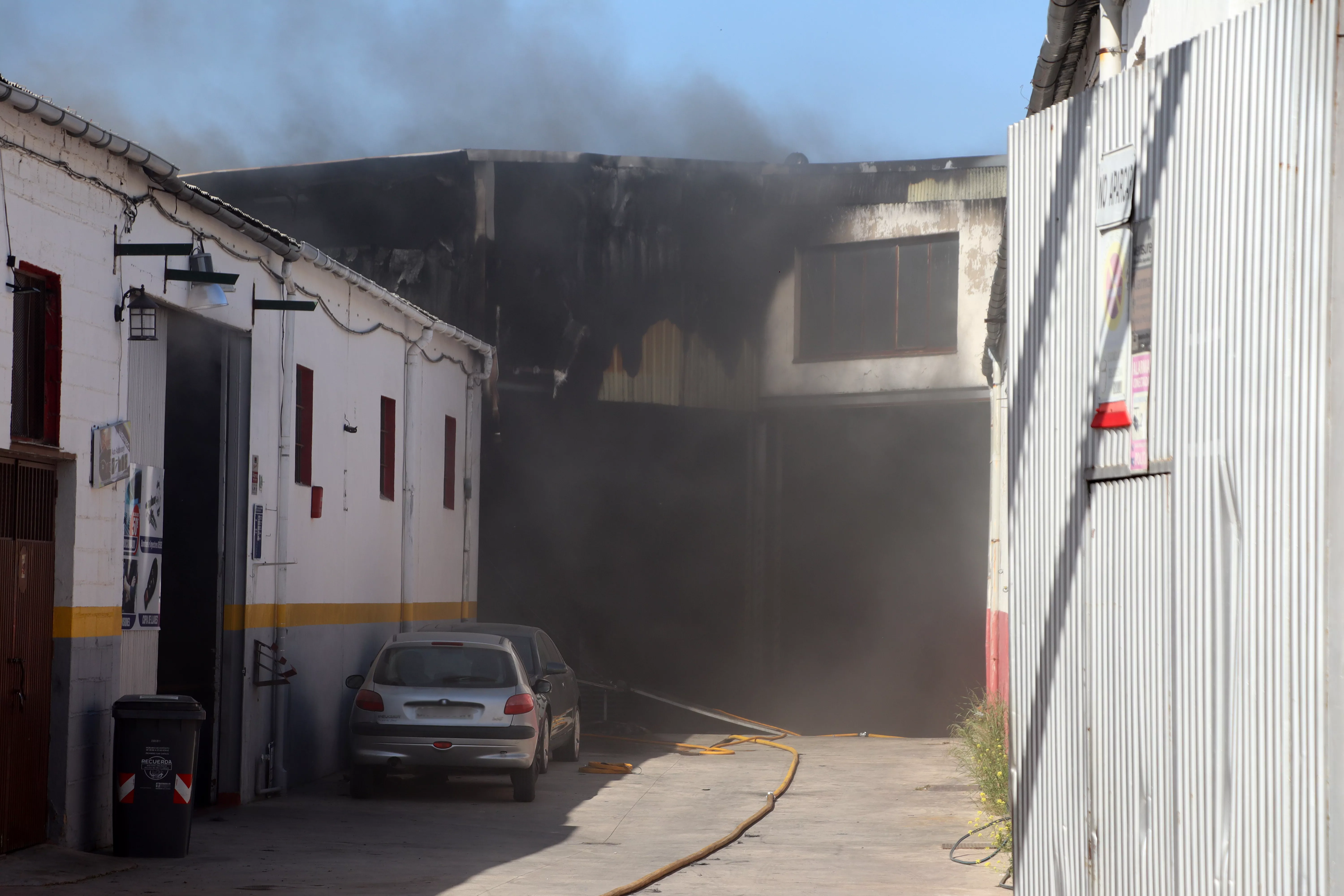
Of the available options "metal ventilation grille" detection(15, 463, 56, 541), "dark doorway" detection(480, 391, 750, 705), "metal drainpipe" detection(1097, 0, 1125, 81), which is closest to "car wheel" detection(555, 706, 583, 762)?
"dark doorway" detection(480, 391, 750, 705)

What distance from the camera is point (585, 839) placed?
12.3 m

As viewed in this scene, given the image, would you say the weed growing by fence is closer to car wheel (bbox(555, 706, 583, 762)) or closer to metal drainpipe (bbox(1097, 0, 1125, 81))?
car wheel (bbox(555, 706, 583, 762))

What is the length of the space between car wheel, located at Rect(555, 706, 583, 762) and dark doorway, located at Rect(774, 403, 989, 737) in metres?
8.96

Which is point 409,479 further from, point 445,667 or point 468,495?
point 445,667

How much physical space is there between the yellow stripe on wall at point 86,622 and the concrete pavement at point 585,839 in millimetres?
1726

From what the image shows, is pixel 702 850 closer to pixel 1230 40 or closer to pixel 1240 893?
pixel 1240 893

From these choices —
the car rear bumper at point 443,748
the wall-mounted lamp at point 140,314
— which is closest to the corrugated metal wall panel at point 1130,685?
the wall-mounted lamp at point 140,314

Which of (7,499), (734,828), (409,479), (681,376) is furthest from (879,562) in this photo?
(7,499)

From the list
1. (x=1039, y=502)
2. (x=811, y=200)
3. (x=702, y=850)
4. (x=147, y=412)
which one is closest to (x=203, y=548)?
(x=147, y=412)

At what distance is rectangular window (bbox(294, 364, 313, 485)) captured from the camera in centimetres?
1583

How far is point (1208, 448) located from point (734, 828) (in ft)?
28.3

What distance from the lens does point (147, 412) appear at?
12.6 m

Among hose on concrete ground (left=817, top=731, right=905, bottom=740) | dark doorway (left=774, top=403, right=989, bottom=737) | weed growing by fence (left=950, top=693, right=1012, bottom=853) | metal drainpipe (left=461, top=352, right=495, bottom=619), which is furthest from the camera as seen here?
dark doorway (left=774, top=403, right=989, bottom=737)

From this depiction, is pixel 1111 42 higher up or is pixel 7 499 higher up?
pixel 1111 42
